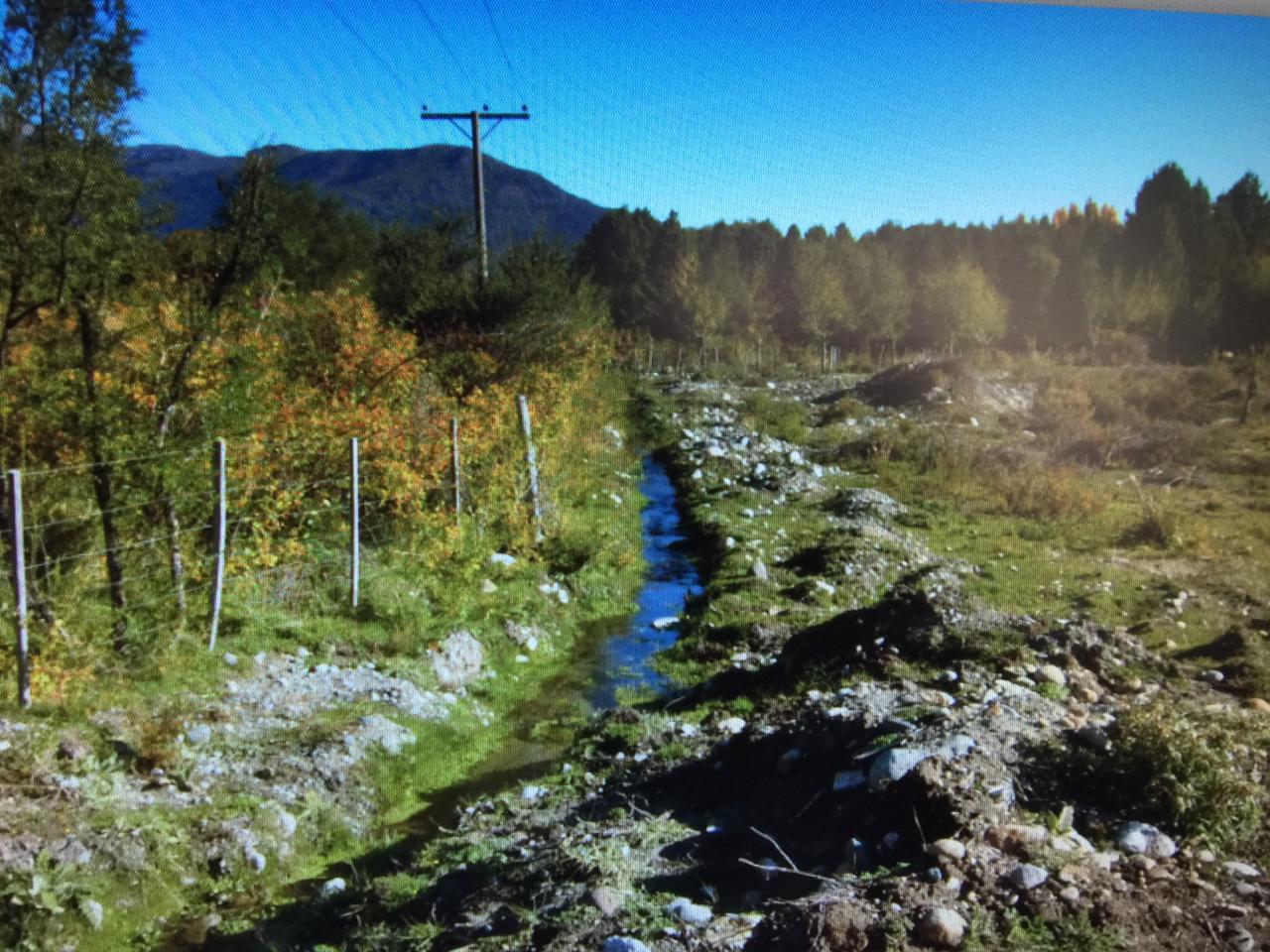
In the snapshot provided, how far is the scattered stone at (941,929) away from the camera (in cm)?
244

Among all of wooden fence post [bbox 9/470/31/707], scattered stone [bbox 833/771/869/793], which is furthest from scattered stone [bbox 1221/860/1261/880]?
wooden fence post [bbox 9/470/31/707]

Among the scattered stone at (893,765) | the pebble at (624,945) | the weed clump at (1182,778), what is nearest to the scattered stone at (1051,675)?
the weed clump at (1182,778)

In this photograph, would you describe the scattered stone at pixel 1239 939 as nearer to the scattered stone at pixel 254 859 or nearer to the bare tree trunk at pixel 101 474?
the scattered stone at pixel 254 859

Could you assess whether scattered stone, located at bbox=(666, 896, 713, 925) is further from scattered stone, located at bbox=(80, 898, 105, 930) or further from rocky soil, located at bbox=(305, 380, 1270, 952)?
scattered stone, located at bbox=(80, 898, 105, 930)

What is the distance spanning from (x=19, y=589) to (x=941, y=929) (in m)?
4.35

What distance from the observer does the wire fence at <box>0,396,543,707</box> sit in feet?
16.8

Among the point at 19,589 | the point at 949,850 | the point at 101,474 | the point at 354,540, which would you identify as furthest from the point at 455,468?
the point at 949,850

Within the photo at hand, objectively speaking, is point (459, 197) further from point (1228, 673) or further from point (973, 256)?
point (1228, 673)

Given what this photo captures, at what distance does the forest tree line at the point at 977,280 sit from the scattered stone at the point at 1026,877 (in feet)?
11.2

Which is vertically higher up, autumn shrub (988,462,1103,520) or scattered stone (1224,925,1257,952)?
autumn shrub (988,462,1103,520)

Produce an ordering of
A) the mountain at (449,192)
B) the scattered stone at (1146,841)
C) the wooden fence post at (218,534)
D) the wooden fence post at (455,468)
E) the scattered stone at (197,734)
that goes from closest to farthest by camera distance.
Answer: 1. the scattered stone at (1146,841)
2. the scattered stone at (197,734)
3. the wooden fence post at (218,534)
4. the wooden fence post at (455,468)
5. the mountain at (449,192)

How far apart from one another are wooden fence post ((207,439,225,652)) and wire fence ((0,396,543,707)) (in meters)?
0.01

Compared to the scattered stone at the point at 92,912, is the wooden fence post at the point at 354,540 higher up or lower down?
higher up

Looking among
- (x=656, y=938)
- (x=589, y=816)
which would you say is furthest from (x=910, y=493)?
(x=656, y=938)
